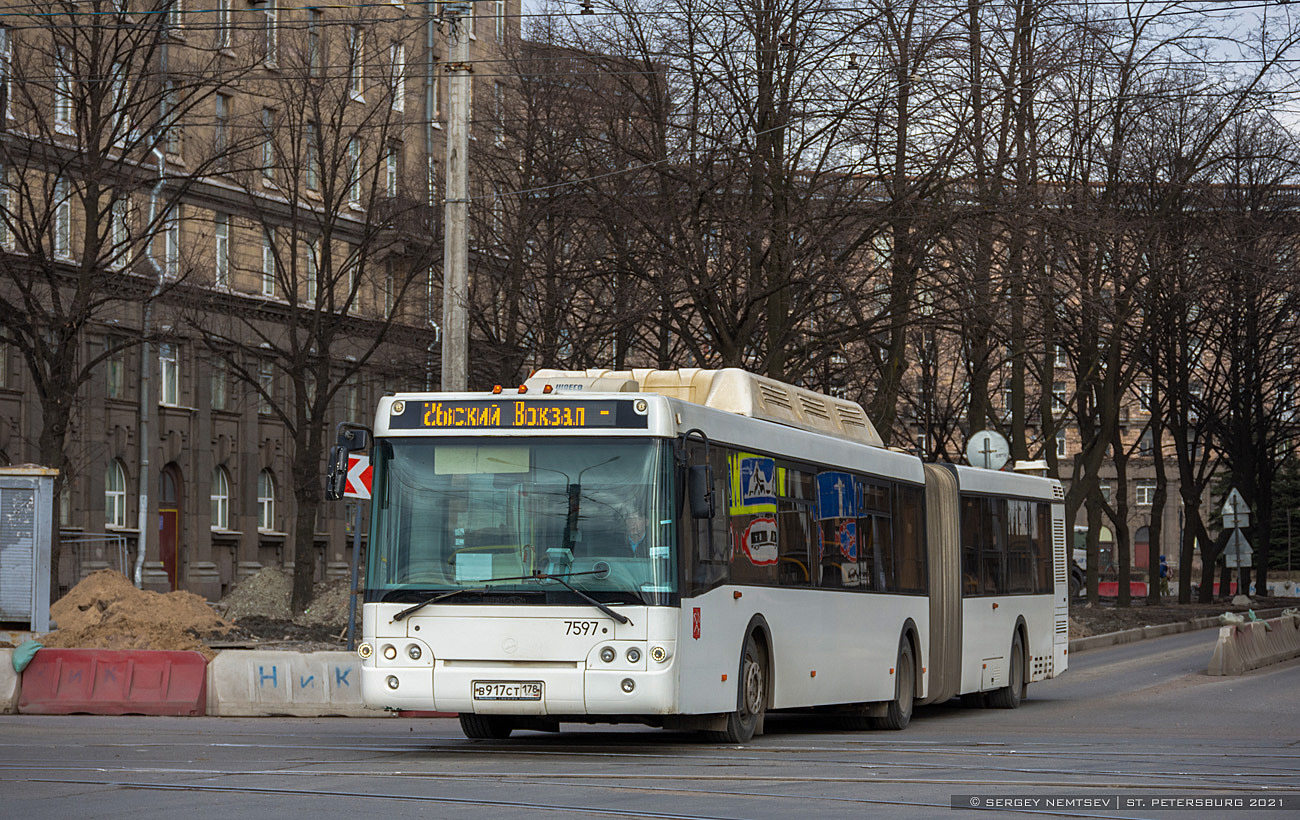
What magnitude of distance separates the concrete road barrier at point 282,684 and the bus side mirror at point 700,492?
693cm

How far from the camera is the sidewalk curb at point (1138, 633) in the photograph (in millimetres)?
34344

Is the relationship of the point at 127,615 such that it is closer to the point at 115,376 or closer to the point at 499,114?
the point at 499,114

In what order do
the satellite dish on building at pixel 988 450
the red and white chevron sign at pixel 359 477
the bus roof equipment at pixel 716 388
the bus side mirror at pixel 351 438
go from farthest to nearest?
the satellite dish on building at pixel 988 450 → the red and white chevron sign at pixel 359 477 → the bus roof equipment at pixel 716 388 → the bus side mirror at pixel 351 438

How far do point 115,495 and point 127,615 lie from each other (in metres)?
17.2

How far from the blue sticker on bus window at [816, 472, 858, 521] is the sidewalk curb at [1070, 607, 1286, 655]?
1798 cm

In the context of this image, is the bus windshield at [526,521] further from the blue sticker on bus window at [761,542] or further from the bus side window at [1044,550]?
the bus side window at [1044,550]

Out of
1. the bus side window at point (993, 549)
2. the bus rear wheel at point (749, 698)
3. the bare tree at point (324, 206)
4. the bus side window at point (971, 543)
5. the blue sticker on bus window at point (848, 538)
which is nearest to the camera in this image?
the bus rear wheel at point (749, 698)

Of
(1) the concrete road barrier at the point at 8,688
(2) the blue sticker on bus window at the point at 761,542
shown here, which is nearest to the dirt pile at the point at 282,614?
(1) the concrete road barrier at the point at 8,688

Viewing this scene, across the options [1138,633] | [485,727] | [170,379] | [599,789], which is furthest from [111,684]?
[170,379]

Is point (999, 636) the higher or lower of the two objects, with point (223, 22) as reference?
lower

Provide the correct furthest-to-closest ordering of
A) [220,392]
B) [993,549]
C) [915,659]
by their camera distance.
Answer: [220,392], [993,549], [915,659]

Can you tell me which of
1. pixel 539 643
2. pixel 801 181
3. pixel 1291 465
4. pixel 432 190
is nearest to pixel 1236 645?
pixel 801 181

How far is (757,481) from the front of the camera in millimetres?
15008

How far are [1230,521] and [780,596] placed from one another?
34.7m
